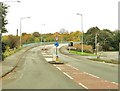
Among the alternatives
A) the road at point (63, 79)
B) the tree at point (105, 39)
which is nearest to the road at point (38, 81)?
the road at point (63, 79)

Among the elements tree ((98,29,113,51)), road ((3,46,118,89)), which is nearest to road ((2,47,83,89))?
road ((3,46,118,89))

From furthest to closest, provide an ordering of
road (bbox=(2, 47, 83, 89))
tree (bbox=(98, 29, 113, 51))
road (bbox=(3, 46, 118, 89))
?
1. tree (bbox=(98, 29, 113, 51))
2. road (bbox=(3, 46, 118, 89))
3. road (bbox=(2, 47, 83, 89))

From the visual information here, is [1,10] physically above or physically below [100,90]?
above

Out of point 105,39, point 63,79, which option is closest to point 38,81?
point 63,79

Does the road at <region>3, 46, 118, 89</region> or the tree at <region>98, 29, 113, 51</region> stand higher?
the tree at <region>98, 29, 113, 51</region>

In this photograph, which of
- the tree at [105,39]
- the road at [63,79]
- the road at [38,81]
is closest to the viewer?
the road at [38,81]

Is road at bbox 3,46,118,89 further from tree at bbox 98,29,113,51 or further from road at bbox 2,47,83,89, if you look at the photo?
tree at bbox 98,29,113,51

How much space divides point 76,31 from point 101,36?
51139 millimetres

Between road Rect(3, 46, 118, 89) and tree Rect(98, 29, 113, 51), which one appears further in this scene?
tree Rect(98, 29, 113, 51)

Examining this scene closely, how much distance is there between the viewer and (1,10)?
151ft

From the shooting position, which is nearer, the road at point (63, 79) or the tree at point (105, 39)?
the road at point (63, 79)

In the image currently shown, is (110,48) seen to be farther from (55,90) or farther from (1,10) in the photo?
(55,90)

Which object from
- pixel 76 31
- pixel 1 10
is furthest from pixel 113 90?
pixel 76 31

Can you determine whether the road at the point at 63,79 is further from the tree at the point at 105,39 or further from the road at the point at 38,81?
the tree at the point at 105,39
